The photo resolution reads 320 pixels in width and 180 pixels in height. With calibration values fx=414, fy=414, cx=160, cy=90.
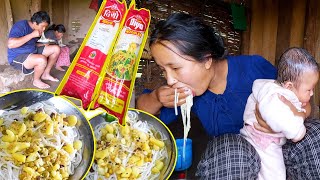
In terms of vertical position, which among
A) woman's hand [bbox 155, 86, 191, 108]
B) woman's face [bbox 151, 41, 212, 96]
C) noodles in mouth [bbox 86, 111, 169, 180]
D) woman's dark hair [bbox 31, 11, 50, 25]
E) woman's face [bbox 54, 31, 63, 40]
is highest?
woman's dark hair [bbox 31, 11, 50, 25]

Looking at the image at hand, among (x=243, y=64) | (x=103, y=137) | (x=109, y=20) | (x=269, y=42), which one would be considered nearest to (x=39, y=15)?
(x=109, y=20)

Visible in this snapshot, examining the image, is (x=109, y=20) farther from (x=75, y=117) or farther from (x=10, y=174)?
(x=10, y=174)

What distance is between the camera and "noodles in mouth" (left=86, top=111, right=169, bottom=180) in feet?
6.80

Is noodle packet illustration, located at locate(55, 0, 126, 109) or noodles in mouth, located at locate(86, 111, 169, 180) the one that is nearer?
noodle packet illustration, located at locate(55, 0, 126, 109)

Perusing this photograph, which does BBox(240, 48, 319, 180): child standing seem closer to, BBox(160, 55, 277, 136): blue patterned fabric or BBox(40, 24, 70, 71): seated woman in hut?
BBox(160, 55, 277, 136): blue patterned fabric

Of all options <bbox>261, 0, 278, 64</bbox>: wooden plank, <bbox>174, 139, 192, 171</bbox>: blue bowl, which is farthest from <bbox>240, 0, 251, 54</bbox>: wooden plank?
<bbox>174, 139, 192, 171</bbox>: blue bowl

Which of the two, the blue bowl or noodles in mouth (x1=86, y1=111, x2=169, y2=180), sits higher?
noodles in mouth (x1=86, y1=111, x2=169, y2=180)

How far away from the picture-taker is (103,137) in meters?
2.16

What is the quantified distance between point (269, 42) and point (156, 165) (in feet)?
5.57

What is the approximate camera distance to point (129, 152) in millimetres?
2125

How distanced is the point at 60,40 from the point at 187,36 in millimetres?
670

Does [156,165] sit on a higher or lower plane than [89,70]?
lower

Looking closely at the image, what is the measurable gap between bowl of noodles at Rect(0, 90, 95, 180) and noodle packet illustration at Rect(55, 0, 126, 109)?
74 mm

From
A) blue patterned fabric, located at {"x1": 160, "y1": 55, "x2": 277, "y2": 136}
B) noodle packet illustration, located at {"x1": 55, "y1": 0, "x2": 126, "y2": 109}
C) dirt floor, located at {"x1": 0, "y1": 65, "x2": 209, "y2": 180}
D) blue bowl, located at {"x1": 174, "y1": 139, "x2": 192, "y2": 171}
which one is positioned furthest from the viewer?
dirt floor, located at {"x1": 0, "y1": 65, "x2": 209, "y2": 180}
